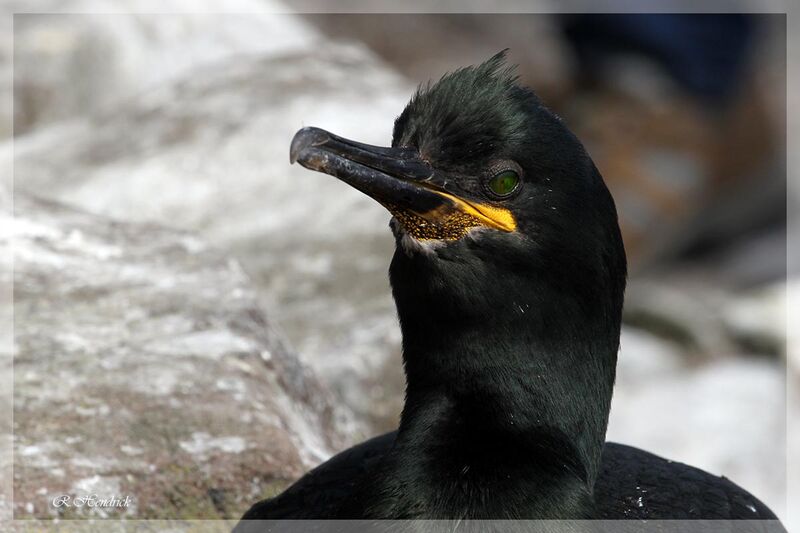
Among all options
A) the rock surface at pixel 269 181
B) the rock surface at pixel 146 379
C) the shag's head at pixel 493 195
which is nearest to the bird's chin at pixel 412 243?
the shag's head at pixel 493 195

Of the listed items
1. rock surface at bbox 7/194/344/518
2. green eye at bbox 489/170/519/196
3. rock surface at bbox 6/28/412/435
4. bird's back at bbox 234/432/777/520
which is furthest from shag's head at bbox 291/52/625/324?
rock surface at bbox 6/28/412/435

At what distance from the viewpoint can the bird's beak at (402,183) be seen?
3.09 metres

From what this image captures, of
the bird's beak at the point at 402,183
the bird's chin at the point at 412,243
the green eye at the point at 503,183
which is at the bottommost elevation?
the bird's chin at the point at 412,243

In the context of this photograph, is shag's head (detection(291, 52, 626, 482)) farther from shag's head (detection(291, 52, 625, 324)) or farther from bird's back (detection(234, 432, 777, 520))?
bird's back (detection(234, 432, 777, 520))

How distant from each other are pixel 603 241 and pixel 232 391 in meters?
1.83

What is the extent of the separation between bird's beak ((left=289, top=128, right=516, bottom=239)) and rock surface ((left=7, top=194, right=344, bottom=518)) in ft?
4.72

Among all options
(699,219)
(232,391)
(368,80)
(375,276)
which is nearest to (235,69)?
(368,80)

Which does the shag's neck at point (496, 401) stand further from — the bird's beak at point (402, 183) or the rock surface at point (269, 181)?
the rock surface at point (269, 181)

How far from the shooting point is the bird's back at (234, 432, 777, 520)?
360 centimetres

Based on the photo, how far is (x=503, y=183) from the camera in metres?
3.22

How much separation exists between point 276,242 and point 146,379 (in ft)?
9.09

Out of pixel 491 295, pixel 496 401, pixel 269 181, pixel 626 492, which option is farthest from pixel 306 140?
pixel 269 181

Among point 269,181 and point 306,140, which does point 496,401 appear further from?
point 269,181

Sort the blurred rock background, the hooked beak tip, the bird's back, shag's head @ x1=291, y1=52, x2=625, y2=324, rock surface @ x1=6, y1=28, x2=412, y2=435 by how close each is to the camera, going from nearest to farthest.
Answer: the hooked beak tip → shag's head @ x1=291, y1=52, x2=625, y2=324 → the bird's back → the blurred rock background → rock surface @ x1=6, y1=28, x2=412, y2=435
